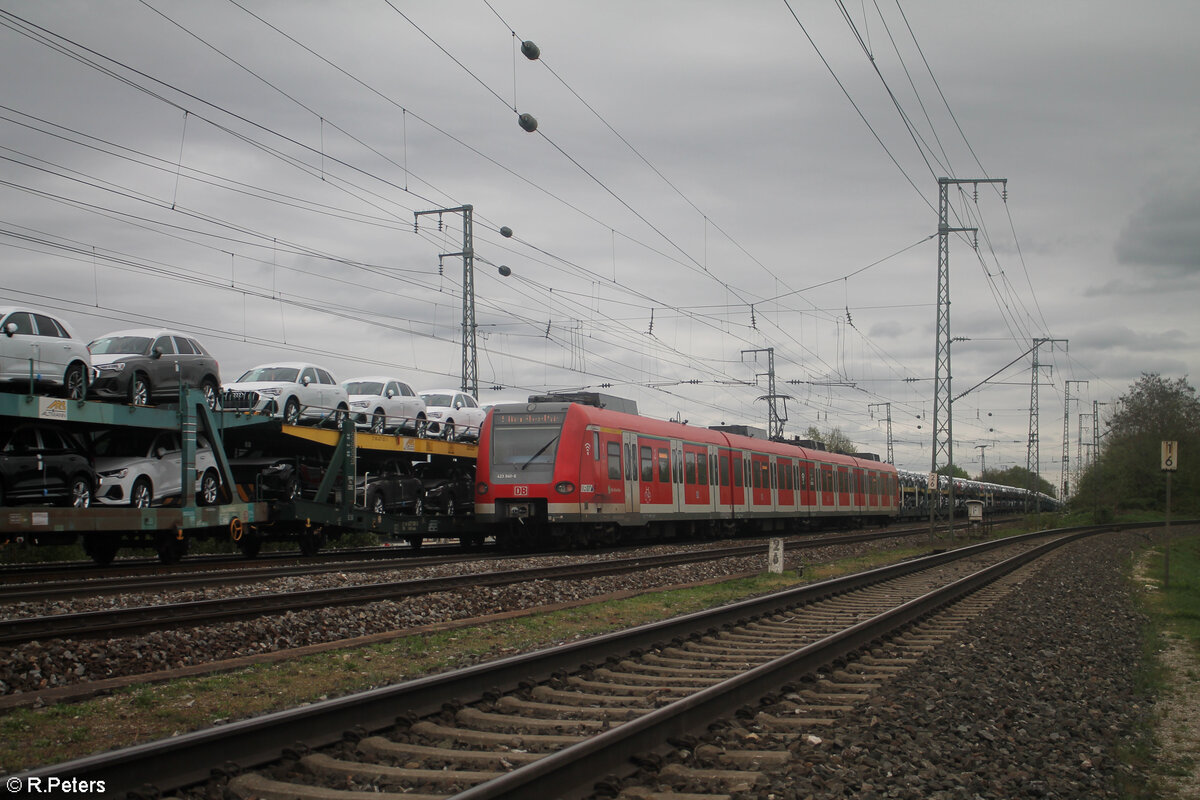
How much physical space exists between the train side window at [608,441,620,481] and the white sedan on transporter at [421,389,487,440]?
6.87 meters

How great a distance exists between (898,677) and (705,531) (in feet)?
76.9

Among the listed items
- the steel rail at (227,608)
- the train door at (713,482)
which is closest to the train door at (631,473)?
the train door at (713,482)

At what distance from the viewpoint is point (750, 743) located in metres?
5.78

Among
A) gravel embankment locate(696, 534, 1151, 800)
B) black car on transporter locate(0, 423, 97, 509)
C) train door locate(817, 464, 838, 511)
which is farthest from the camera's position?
train door locate(817, 464, 838, 511)

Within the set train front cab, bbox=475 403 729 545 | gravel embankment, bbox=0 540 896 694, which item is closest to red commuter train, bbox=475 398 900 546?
train front cab, bbox=475 403 729 545

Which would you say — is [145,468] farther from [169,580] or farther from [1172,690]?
[1172,690]

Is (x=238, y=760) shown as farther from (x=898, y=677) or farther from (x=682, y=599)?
(x=682, y=599)

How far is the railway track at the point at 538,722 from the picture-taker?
15.1ft

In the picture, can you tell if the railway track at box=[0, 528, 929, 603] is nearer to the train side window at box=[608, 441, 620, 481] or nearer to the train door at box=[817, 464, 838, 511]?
the train side window at box=[608, 441, 620, 481]

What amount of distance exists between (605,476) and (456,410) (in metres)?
9.58

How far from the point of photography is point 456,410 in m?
31.2

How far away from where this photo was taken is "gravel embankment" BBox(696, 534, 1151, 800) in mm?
5121

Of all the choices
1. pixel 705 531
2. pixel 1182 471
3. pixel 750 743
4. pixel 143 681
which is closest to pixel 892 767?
pixel 750 743

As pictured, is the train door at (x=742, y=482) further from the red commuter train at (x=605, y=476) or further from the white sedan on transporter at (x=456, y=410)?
the white sedan on transporter at (x=456, y=410)
